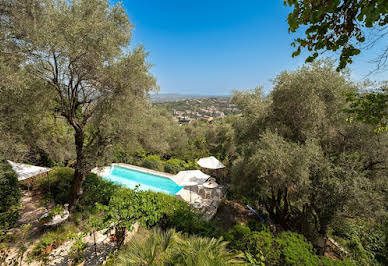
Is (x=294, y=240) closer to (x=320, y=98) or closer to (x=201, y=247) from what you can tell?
(x=201, y=247)

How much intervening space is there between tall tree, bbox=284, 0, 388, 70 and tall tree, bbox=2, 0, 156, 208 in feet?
17.6

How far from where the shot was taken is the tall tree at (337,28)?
238 cm

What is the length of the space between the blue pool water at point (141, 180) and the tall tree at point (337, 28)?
1262 centimetres

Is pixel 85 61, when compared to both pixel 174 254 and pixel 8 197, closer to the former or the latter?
pixel 8 197

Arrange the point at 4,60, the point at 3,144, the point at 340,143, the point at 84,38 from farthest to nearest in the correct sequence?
the point at 340,143, the point at 3,144, the point at 84,38, the point at 4,60

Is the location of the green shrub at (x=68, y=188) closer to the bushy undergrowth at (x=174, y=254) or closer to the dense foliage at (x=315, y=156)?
the bushy undergrowth at (x=174, y=254)

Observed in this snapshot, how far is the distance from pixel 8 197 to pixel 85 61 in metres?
6.42

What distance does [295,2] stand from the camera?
94.7 inches

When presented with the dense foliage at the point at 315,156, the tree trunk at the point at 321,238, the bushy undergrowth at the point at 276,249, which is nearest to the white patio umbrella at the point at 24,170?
the bushy undergrowth at the point at 276,249

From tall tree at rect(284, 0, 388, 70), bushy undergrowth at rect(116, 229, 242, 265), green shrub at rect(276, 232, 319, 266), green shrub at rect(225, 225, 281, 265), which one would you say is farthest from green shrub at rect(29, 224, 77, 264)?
tall tree at rect(284, 0, 388, 70)

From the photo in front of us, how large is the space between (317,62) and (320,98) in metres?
1.73

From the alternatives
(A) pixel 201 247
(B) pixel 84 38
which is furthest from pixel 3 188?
(A) pixel 201 247

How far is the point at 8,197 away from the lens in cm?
Result: 612

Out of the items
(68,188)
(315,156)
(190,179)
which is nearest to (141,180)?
(68,188)
